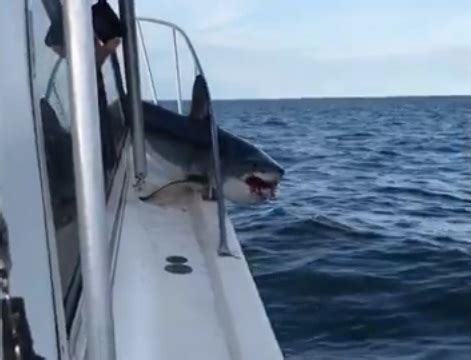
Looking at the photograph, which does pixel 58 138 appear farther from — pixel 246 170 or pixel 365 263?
pixel 365 263

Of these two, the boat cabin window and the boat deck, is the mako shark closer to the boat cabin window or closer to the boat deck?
the boat deck

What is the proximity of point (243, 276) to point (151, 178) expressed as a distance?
4.69 feet

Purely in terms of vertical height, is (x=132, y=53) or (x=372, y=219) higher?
(x=132, y=53)

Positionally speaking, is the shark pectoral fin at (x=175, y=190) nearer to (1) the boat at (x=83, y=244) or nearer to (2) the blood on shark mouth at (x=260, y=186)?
(1) the boat at (x=83, y=244)

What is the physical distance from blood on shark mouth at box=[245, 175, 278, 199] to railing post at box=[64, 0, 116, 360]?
10.7 ft

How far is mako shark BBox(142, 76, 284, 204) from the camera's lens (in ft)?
13.3

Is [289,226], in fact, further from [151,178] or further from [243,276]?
[243,276]

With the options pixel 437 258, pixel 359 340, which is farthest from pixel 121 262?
pixel 437 258

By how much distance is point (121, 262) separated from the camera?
2502 mm

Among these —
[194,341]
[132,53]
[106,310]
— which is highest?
[132,53]

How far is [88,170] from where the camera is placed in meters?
1.09

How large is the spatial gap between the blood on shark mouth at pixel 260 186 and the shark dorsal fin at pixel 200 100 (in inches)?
14.7

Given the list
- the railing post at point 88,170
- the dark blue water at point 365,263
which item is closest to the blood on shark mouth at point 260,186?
the dark blue water at point 365,263

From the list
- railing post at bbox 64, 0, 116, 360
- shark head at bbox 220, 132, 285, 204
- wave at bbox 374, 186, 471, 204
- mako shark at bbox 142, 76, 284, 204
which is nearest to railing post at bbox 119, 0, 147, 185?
mako shark at bbox 142, 76, 284, 204
